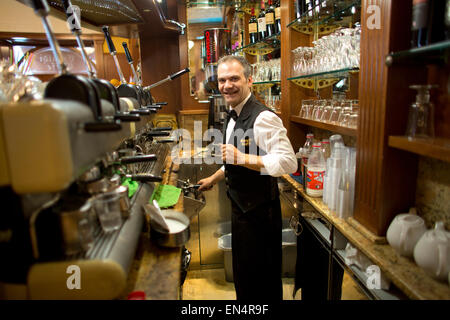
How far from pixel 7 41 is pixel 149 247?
17.4ft

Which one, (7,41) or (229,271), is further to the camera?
(7,41)

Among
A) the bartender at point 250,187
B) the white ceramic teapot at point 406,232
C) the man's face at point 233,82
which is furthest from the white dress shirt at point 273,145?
the white ceramic teapot at point 406,232

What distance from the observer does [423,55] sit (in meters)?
1.10

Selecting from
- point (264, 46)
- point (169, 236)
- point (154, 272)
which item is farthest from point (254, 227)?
point (264, 46)

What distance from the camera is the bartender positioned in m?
1.88

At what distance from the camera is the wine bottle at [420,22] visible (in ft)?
3.59

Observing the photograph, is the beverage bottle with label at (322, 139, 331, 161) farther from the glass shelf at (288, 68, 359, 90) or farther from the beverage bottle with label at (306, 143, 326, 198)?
the glass shelf at (288, 68, 359, 90)

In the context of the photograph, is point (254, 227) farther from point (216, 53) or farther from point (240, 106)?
point (216, 53)

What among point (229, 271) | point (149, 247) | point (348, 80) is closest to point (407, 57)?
point (348, 80)

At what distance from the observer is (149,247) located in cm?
130

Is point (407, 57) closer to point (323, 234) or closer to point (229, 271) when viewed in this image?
point (323, 234)

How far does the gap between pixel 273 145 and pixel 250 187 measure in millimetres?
321

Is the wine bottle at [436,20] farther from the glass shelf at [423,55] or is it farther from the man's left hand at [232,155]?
the man's left hand at [232,155]

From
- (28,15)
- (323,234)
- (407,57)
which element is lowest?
(323,234)
